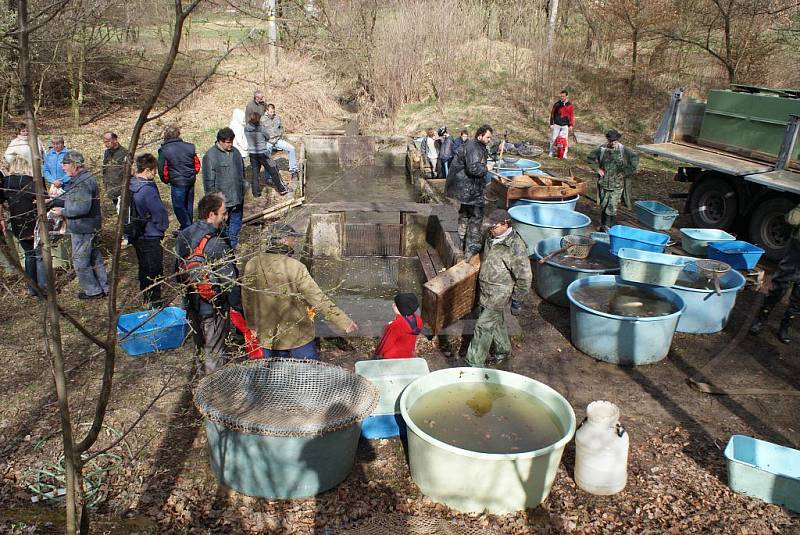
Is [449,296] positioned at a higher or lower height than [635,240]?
lower

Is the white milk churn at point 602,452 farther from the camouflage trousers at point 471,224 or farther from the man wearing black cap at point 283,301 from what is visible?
the camouflage trousers at point 471,224

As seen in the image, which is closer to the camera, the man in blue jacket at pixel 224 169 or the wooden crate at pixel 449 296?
the wooden crate at pixel 449 296

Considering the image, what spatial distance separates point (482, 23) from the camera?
22766 mm

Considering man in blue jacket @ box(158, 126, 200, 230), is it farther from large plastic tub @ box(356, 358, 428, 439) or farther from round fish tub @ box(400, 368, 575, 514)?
round fish tub @ box(400, 368, 575, 514)

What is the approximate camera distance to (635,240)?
7965mm

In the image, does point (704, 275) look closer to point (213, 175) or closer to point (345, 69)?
point (213, 175)

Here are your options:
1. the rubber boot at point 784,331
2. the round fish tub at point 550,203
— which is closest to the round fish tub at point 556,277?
the rubber boot at point 784,331

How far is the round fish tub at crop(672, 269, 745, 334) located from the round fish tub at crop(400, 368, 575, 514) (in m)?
3.18

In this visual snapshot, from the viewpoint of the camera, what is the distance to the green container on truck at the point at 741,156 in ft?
29.3

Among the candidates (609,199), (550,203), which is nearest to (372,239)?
(550,203)

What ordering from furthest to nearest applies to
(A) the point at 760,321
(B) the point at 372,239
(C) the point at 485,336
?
(B) the point at 372,239
(A) the point at 760,321
(C) the point at 485,336

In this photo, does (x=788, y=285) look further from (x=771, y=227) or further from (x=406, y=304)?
(x=406, y=304)

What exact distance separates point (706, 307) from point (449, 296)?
2922 mm

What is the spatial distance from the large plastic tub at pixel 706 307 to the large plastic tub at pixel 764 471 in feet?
7.84
